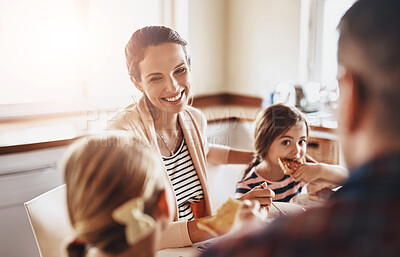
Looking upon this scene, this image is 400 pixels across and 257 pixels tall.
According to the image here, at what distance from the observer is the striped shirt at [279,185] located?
167cm

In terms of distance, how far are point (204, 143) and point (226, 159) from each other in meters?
0.14

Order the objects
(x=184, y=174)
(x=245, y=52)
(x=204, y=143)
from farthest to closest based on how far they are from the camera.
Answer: (x=245, y=52) → (x=204, y=143) → (x=184, y=174)

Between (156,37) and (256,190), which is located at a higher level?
(156,37)

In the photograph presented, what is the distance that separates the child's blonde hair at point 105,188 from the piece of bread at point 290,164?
0.85 meters

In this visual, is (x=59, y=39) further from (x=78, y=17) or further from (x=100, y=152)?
(x=100, y=152)

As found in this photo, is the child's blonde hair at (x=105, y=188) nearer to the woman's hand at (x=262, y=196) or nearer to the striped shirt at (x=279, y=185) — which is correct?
the woman's hand at (x=262, y=196)

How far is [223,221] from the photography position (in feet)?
3.24

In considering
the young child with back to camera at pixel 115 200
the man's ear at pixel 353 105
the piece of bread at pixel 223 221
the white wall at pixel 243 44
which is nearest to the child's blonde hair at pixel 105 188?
the young child with back to camera at pixel 115 200

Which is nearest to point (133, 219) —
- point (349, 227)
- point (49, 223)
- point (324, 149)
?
point (349, 227)

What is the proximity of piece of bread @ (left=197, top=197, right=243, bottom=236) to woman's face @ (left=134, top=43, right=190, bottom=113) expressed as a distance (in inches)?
24.6

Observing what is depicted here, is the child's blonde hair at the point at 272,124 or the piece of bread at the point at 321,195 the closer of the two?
the piece of bread at the point at 321,195

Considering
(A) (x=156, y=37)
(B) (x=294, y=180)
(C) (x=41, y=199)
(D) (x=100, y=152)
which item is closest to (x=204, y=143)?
(B) (x=294, y=180)

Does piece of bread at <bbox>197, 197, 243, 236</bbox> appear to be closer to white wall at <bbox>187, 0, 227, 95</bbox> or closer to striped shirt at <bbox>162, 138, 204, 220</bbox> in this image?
striped shirt at <bbox>162, 138, 204, 220</bbox>

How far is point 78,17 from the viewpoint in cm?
279
